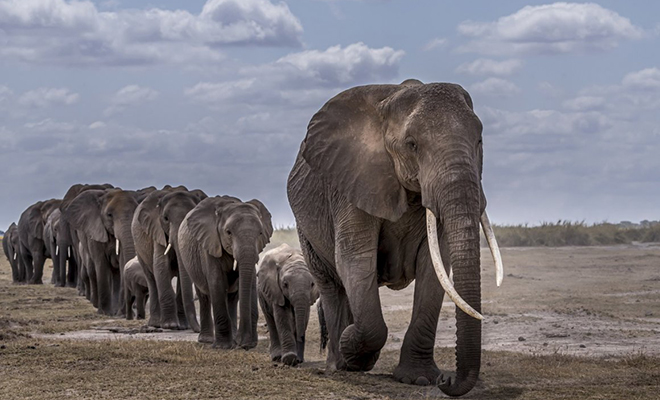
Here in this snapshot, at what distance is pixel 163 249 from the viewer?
19.2 m

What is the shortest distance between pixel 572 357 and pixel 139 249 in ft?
31.3

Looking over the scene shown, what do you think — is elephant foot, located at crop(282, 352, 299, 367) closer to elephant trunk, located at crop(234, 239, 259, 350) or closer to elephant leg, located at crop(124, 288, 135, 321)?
elephant trunk, located at crop(234, 239, 259, 350)

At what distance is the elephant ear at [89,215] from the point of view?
941 inches

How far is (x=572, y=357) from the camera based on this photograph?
41.9ft

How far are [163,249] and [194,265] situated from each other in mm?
3237

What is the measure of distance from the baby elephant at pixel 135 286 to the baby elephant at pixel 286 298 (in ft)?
23.4

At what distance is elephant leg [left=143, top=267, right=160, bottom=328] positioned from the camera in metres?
19.4

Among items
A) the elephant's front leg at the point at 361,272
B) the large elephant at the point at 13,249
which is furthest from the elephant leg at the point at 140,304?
the large elephant at the point at 13,249

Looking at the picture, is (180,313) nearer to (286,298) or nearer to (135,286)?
(135,286)

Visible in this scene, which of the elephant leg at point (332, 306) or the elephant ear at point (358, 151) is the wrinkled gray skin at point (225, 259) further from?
the elephant ear at point (358, 151)

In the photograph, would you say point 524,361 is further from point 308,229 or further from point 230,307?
→ point 230,307

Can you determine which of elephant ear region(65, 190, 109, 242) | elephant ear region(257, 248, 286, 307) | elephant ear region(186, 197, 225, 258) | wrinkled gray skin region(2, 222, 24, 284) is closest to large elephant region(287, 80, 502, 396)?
elephant ear region(257, 248, 286, 307)

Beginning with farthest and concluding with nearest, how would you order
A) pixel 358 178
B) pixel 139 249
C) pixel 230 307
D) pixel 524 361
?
pixel 139 249, pixel 230 307, pixel 524 361, pixel 358 178

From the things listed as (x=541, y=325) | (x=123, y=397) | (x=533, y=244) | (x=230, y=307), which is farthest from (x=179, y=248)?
(x=533, y=244)
